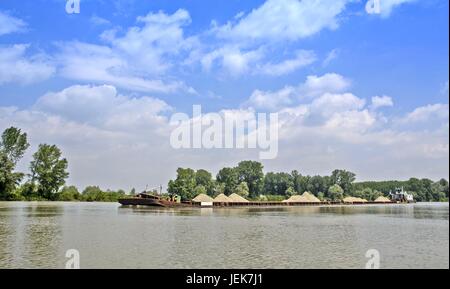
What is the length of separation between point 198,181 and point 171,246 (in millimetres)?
122024

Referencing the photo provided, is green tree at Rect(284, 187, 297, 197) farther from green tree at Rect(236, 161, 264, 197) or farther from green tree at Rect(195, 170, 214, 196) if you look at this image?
green tree at Rect(195, 170, 214, 196)

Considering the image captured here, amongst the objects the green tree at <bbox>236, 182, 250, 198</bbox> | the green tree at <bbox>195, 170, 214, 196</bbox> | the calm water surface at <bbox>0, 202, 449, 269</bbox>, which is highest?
the green tree at <bbox>195, 170, 214, 196</bbox>

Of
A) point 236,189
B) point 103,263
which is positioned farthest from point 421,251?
point 236,189

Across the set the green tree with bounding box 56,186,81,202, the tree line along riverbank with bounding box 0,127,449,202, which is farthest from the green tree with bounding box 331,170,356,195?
the green tree with bounding box 56,186,81,202

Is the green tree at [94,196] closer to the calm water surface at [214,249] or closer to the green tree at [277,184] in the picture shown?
Result: the green tree at [277,184]

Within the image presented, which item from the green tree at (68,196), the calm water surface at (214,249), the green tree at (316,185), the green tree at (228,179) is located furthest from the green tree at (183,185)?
the calm water surface at (214,249)

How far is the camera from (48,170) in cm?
9944

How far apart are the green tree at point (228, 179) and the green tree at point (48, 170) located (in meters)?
55.0

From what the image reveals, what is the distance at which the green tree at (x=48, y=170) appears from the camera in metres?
98.7

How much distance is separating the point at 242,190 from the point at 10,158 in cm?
6949

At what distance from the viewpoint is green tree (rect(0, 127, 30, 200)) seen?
83.3m

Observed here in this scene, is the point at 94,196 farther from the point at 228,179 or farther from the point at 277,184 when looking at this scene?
the point at 277,184

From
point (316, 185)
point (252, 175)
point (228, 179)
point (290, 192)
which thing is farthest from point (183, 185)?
point (316, 185)
